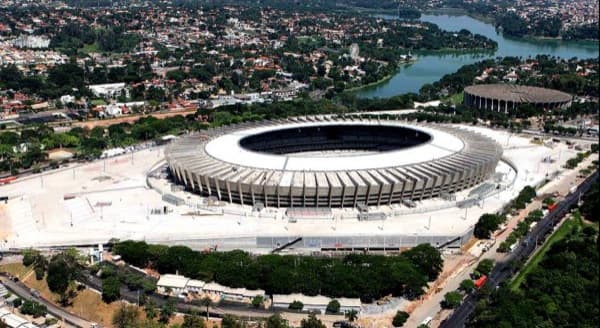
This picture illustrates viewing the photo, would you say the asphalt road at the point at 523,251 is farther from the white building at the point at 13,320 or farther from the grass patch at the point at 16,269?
the grass patch at the point at 16,269

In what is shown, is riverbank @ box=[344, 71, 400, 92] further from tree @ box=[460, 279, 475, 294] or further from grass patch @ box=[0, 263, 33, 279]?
grass patch @ box=[0, 263, 33, 279]

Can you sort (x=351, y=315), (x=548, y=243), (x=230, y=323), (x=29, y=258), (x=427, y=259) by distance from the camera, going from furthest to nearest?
(x=548, y=243)
(x=29, y=258)
(x=427, y=259)
(x=351, y=315)
(x=230, y=323)

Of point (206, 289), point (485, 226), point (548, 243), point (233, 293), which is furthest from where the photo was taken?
point (485, 226)

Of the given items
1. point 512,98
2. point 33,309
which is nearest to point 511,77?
point 512,98

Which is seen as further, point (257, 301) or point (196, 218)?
point (196, 218)

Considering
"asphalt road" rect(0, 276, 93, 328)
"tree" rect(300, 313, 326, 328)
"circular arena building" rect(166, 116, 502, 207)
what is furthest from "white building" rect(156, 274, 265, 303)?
"circular arena building" rect(166, 116, 502, 207)

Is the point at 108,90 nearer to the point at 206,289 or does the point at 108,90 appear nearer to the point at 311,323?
the point at 206,289
